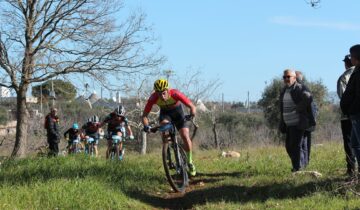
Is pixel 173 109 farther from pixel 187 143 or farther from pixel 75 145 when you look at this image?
pixel 75 145

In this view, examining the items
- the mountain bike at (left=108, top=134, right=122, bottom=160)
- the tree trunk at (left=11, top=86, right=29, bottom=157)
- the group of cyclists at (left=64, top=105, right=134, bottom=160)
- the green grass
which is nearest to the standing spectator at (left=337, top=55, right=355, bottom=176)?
the green grass

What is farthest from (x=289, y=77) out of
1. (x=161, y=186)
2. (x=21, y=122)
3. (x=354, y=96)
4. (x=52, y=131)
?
(x=21, y=122)

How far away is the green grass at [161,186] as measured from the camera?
7.34 metres

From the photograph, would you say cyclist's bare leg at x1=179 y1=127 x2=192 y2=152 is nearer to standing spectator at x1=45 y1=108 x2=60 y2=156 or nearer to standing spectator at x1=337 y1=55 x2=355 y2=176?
standing spectator at x1=337 y1=55 x2=355 y2=176

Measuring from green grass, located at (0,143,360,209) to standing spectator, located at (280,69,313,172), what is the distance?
18.4 inches

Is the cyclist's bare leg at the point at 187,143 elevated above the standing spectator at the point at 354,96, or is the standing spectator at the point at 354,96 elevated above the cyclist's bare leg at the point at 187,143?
the standing spectator at the point at 354,96

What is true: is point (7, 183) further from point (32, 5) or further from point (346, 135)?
point (32, 5)

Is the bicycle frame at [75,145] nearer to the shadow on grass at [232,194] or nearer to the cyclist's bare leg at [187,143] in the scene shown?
the cyclist's bare leg at [187,143]

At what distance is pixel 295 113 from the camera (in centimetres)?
925

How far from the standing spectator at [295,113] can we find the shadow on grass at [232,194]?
42.0 inches

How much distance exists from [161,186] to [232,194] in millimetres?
1678

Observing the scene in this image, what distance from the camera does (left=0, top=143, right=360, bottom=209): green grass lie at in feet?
24.1

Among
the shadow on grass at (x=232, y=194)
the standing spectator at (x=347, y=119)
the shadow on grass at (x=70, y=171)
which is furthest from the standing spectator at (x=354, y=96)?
the shadow on grass at (x=70, y=171)

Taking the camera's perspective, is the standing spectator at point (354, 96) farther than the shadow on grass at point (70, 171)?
No
